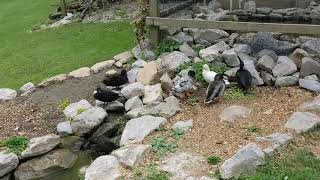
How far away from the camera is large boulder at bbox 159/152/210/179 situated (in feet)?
18.4

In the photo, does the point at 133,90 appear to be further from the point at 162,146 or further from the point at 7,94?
the point at 7,94

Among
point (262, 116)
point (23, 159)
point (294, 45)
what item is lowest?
point (23, 159)

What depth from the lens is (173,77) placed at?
26.9 feet

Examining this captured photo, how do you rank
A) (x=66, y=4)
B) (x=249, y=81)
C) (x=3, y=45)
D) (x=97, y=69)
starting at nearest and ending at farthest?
(x=249, y=81) < (x=97, y=69) < (x=3, y=45) < (x=66, y=4)

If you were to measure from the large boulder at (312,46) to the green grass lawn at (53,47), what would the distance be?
3.82 m

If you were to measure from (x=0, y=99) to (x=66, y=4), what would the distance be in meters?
6.96

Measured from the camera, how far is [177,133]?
6.48m

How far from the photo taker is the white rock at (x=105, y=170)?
19.0 feet

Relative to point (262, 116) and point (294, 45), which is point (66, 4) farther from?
point (262, 116)

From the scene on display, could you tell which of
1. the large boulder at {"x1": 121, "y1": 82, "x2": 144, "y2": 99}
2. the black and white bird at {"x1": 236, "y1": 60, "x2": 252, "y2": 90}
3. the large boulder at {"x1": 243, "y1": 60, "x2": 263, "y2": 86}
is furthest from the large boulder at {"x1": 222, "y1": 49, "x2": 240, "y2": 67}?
the large boulder at {"x1": 121, "y1": 82, "x2": 144, "y2": 99}

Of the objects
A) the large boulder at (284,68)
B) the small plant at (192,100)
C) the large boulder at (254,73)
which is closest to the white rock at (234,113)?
the small plant at (192,100)

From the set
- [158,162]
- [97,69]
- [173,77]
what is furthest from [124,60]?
[158,162]

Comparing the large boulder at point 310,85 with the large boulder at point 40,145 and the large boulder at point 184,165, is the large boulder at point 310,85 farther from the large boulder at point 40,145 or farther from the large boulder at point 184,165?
the large boulder at point 40,145

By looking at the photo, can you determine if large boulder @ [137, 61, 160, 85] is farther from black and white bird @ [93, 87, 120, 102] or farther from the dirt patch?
the dirt patch
